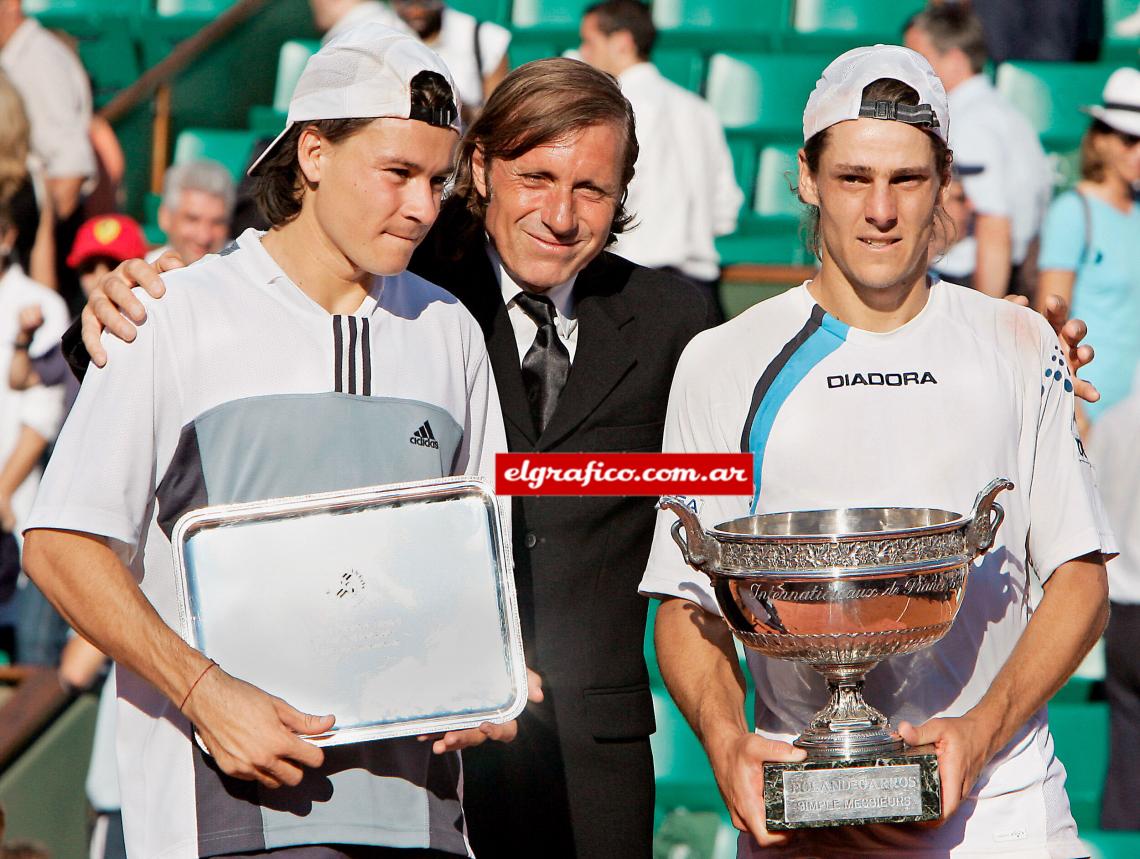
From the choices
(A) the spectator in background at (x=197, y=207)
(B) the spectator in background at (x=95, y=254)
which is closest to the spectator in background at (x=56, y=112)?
(B) the spectator in background at (x=95, y=254)

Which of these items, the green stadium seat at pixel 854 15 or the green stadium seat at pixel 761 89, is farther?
the green stadium seat at pixel 854 15

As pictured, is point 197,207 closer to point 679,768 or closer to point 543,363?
point 679,768

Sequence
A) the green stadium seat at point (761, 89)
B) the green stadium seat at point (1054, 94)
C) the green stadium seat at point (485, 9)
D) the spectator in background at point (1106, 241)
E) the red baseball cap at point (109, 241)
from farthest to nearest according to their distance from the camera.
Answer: the green stadium seat at point (485, 9), the green stadium seat at point (761, 89), the green stadium seat at point (1054, 94), the red baseball cap at point (109, 241), the spectator in background at point (1106, 241)

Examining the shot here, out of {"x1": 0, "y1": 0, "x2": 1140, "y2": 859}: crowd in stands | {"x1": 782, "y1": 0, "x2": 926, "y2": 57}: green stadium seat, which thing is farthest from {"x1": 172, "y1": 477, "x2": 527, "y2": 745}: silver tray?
{"x1": 782, "y1": 0, "x2": 926, "y2": 57}: green stadium seat

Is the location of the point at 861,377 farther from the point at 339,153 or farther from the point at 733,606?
the point at 339,153

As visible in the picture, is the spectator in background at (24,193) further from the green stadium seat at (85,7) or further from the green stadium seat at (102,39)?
the green stadium seat at (85,7)

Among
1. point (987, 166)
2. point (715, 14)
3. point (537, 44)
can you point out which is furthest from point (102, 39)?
point (987, 166)

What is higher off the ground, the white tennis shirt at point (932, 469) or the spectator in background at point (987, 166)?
the spectator in background at point (987, 166)

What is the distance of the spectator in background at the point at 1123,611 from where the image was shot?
444cm

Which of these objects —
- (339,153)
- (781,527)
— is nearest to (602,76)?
(339,153)

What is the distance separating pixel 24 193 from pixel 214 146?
185 centimetres

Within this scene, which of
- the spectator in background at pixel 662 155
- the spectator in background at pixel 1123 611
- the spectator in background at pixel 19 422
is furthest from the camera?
the spectator in background at pixel 662 155

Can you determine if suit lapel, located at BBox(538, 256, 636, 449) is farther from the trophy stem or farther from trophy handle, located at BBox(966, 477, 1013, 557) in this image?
trophy handle, located at BBox(966, 477, 1013, 557)

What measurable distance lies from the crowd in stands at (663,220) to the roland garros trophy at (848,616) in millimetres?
2637
